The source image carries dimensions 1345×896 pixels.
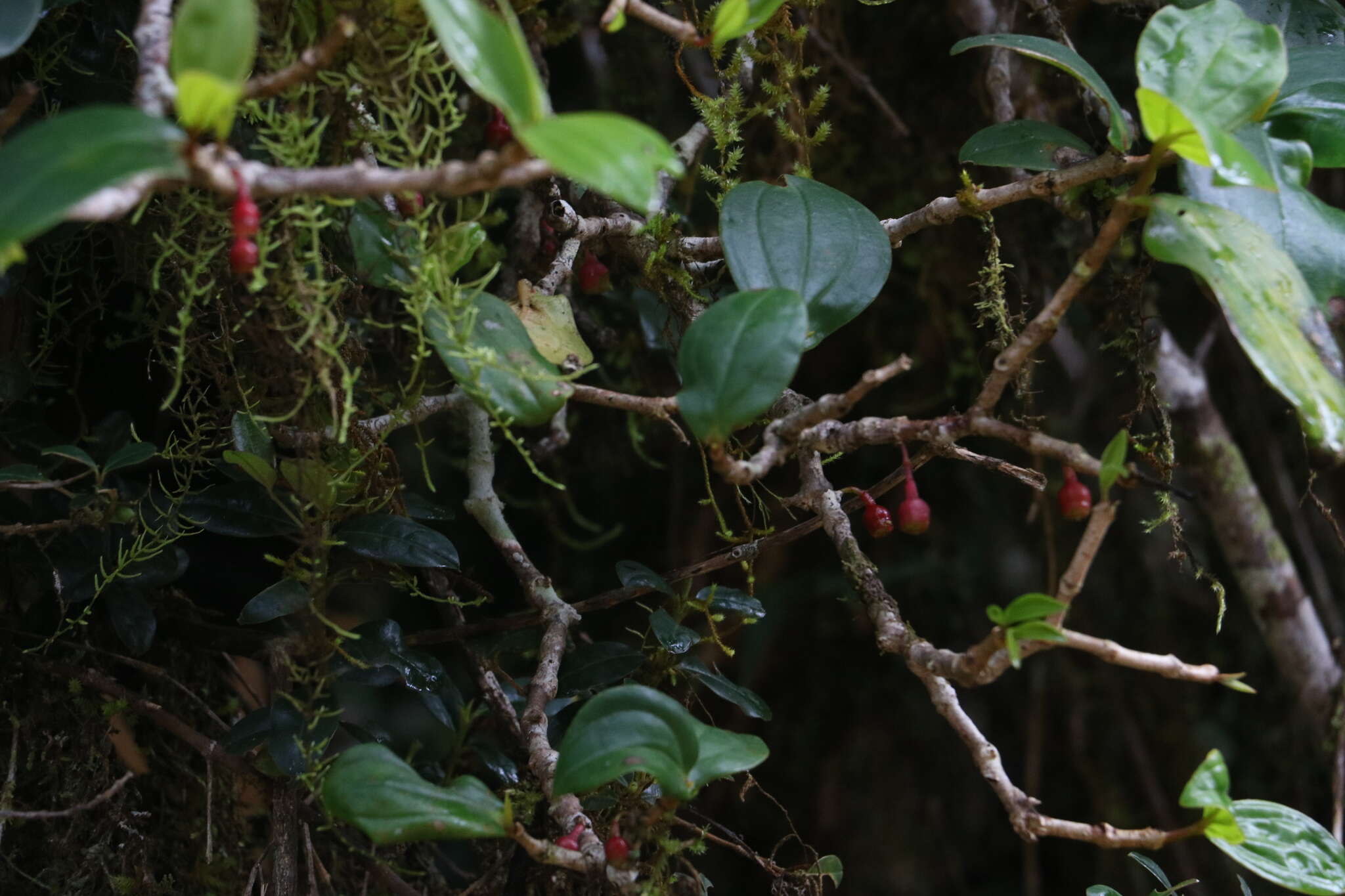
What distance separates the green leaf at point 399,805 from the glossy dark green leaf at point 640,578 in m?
0.28

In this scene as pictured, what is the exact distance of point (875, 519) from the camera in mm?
753

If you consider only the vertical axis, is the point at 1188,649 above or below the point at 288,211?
below

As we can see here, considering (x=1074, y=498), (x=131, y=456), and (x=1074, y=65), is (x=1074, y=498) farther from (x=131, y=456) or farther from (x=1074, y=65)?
(x=131, y=456)

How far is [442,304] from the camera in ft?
2.14

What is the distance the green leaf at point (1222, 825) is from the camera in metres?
0.60

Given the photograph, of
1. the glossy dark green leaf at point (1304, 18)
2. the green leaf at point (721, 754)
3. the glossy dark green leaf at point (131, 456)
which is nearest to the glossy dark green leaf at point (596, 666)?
the green leaf at point (721, 754)

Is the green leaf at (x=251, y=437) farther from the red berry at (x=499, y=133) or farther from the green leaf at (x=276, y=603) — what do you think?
the red berry at (x=499, y=133)

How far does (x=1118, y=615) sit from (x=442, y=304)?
57.7 inches

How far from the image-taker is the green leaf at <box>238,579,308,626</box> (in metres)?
0.75

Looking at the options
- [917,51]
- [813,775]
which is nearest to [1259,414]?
[917,51]

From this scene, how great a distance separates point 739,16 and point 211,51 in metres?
0.36

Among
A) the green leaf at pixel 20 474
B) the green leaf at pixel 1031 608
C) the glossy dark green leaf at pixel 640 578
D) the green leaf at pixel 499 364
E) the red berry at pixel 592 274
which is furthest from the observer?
the red berry at pixel 592 274

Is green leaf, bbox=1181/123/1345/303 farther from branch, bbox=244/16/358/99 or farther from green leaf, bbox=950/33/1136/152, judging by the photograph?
branch, bbox=244/16/358/99

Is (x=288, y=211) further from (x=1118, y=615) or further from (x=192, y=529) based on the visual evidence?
(x=1118, y=615)
